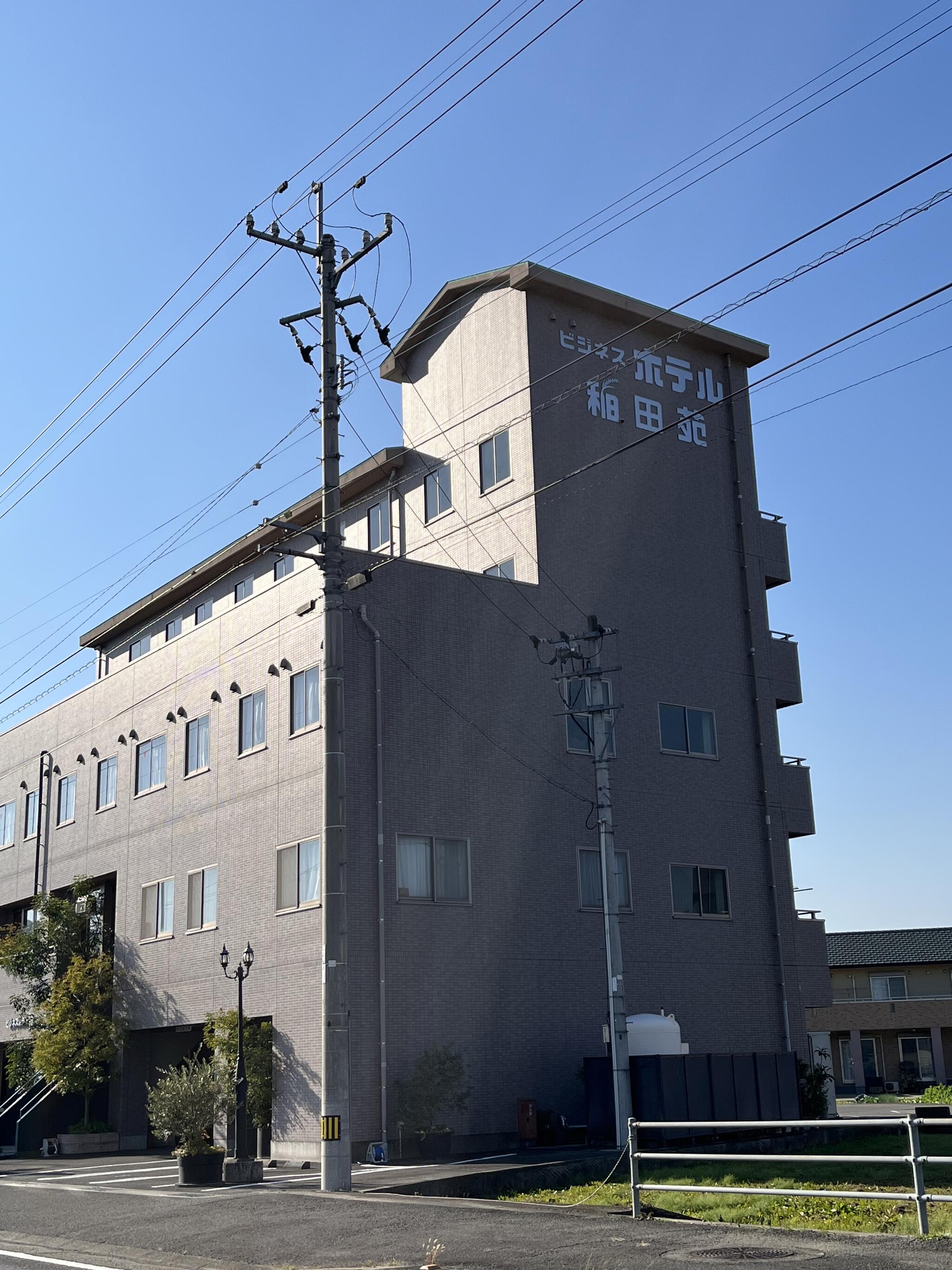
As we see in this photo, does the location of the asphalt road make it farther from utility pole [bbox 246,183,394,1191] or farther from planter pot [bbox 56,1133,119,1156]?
planter pot [bbox 56,1133,119,1156]

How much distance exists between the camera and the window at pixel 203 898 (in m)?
32.5

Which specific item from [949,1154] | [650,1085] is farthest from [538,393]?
[949,1154]

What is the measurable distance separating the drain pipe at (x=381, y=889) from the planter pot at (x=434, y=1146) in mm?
818

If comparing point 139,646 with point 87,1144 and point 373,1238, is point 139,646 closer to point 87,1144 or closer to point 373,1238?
point 87,1144

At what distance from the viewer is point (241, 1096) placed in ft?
84.0

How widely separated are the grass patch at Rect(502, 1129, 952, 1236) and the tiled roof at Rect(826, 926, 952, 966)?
3128 centimetres

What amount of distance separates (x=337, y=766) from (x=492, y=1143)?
10.9 metres

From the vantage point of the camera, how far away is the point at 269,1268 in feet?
44.8

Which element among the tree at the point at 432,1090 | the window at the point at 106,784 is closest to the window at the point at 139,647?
the window at the point at 106,784

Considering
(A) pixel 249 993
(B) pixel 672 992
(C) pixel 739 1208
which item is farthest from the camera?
(B) pixel 672 992

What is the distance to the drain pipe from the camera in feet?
88.0

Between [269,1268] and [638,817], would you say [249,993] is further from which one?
[269,1268]

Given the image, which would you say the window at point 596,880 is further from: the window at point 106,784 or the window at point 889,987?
the window at point 889,987

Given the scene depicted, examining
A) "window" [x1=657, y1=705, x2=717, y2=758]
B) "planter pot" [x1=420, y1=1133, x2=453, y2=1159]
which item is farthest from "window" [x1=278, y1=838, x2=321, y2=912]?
"window" [x1=657, y1=705, x2=717, y2=758]
